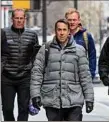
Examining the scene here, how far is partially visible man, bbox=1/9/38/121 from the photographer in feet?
26.8

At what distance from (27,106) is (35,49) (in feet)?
2.52

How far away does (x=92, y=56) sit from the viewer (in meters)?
8.44

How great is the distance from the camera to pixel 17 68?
8.19 meters

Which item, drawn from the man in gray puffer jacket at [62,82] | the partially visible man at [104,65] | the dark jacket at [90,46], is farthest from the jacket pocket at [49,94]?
the dark jacket at [90,46]

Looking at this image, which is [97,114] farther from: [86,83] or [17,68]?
[86,83]

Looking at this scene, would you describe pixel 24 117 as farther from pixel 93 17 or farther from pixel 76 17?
pixel 93 17

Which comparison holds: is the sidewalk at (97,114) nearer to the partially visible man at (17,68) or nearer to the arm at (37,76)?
the partially visible man at (17,68)

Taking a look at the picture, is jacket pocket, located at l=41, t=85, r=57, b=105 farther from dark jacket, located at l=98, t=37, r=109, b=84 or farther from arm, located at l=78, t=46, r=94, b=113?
dark jacket, located at l=98, t=37, r=109, b=84

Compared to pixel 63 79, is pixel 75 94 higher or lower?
lower

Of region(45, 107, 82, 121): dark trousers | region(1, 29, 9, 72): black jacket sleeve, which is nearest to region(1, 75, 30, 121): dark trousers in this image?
region(1, 29, 9, 72): black jacket sleeve

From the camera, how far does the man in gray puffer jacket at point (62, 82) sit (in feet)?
21.7

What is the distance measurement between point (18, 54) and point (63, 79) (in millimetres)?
1697

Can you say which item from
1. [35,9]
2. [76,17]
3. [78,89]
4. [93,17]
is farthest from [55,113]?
[93,17]

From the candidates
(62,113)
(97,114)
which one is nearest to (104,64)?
(62,113)
